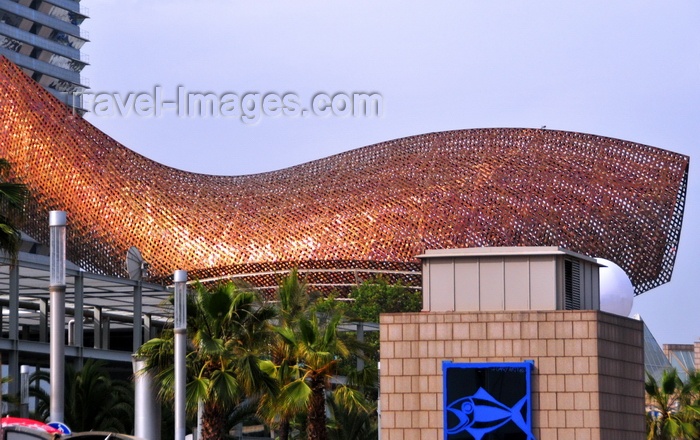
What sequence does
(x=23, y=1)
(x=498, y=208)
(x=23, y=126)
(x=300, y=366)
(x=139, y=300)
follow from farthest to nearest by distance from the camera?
(x=23, y=1), (x=23, y=126), (x=498, y=208), (x=139, y=300), (x=300, y=366)

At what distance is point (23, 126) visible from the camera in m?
69.2

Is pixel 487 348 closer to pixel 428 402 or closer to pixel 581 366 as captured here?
pixel 428 402

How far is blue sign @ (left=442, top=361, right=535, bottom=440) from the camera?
2264 centimetres

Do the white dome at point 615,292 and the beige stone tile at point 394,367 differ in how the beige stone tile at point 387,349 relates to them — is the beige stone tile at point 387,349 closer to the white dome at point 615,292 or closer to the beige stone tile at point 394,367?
the beige stone tile at point 394,367

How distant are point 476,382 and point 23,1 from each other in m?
88.5

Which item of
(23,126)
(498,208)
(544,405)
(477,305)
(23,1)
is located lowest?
(544,405)

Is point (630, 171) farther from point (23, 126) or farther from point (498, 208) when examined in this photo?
point (23, 126)

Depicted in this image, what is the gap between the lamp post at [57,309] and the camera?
16422mm

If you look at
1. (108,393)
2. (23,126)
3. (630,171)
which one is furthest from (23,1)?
(108,393)

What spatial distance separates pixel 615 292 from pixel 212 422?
11858mm

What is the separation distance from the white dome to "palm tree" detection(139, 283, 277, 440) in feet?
32.1

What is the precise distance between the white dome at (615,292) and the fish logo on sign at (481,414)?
10.5 meters

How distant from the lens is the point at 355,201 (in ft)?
220

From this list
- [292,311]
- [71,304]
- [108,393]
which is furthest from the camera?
[71,304]
